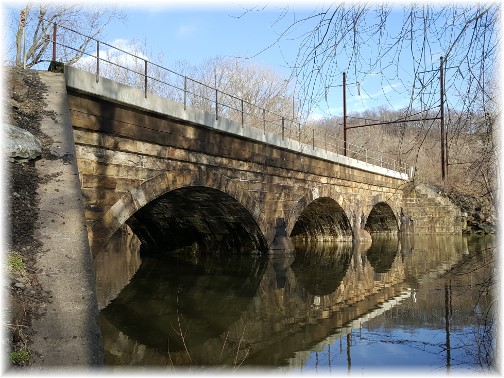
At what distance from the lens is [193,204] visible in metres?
10.8

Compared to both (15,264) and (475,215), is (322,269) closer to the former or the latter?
(15,264)

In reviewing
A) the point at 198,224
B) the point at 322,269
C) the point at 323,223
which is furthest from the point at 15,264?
the point at 323,223

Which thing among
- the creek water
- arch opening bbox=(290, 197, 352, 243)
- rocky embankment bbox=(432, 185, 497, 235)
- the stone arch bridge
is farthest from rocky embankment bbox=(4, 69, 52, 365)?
rocky embankment bbox=(432, 185, 497, 235)

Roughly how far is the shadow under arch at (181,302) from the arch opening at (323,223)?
518 centimetres

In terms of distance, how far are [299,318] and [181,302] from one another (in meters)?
1.99

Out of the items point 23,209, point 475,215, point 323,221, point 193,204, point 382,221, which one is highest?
point 193,204

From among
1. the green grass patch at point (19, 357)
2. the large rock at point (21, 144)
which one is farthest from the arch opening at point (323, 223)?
the green grass patch at point (19, 357)

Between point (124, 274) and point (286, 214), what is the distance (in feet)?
14.7

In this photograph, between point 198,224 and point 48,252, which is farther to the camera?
point 198,224

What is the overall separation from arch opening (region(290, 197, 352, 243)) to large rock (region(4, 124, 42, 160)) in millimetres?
11071

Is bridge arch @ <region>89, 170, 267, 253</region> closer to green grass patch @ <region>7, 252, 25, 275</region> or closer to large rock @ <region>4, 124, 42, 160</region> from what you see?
large rock @ <region>4, 124, 42, 160</region>

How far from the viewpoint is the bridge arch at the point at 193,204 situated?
680 cm

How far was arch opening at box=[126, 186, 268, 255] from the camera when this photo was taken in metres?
10.3

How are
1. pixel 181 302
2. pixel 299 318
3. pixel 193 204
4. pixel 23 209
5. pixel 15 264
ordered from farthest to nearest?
pixel 193 204, pixel 181 302, pixel 299 318, pixel 23 209, pixel 15 264
